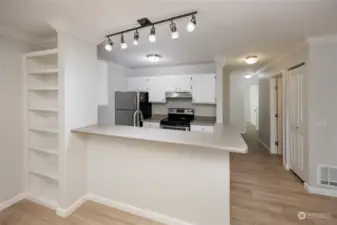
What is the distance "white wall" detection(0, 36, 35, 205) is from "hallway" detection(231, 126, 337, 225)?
2905 mm

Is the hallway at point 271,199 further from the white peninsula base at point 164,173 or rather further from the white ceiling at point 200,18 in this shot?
the white ceiling at point 200,18

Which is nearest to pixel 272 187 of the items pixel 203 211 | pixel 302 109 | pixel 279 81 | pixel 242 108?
pixel 302 109

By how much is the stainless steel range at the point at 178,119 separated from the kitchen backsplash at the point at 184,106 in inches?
6.1

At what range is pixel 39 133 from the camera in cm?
284

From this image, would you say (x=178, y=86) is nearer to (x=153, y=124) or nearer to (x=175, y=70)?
(x=175, y=70)

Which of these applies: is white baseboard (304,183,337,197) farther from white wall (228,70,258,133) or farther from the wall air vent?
white wall (228,70,258,133)

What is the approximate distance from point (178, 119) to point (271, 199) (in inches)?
107

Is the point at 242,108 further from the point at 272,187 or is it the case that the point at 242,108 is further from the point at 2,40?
the point at 2,40

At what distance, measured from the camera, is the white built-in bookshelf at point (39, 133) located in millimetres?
2730

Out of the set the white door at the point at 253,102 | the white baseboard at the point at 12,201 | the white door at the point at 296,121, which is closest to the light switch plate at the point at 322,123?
the white door at the point at 296,121

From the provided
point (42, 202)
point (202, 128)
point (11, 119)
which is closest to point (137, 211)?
point (42, 202)

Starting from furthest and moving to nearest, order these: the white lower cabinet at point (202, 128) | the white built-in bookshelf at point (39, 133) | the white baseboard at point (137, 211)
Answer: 1. the white lower cabinet at point (202, 128)
2. the white built-in bookshelf at point (39, 133)
3. the white baseboard at point (137, 211)

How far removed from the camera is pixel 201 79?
14.8 feet

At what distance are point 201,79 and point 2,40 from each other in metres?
3.52
